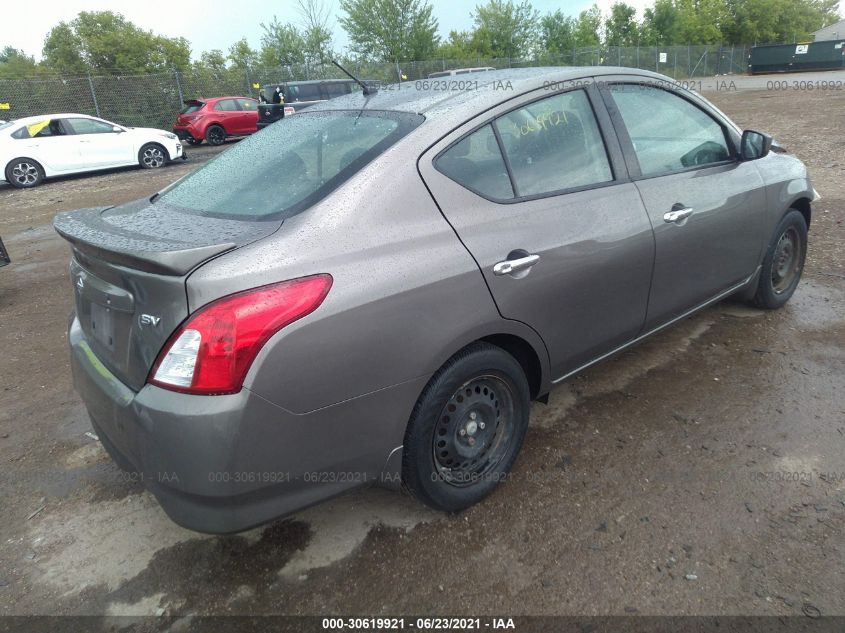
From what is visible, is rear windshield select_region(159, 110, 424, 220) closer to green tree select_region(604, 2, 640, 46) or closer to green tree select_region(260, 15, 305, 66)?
green tree select_region(260, 15, 305, 66)

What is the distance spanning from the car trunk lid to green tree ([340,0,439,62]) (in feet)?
135

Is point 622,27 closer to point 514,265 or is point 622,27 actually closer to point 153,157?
point 153,157

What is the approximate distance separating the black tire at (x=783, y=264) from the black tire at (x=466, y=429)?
2342mm

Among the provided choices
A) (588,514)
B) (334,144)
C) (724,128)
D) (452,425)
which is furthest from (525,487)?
(724,128)

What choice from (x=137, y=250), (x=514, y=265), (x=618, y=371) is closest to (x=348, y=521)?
(x=514, y=265)

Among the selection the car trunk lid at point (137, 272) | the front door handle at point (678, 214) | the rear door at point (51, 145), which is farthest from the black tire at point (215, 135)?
the front door handle at point (678, 214)

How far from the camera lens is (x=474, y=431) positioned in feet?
7.93

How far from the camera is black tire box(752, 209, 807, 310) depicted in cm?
384

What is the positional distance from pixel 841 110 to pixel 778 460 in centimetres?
1506

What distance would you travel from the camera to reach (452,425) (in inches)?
90.6

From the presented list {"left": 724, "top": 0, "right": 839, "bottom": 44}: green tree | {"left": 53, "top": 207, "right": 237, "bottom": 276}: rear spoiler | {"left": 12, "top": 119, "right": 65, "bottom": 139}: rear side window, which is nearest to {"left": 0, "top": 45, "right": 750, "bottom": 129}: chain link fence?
{"left": 12, "top": 119, "right": 65, "bottom": 139}: rear side window

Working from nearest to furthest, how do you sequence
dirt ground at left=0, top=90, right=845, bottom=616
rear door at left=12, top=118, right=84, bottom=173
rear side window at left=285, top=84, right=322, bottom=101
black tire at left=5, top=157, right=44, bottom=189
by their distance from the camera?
dirt ground at left=0, top=90, right=845, bottom=616 → black tire at left=5, top=157, right=44, bottom=189 → rear door at left=12, top=118, right=84, bottom=173 → rear side window at left=285, top=84, right=322, bottom=101

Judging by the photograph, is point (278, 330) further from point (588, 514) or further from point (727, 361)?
point (727, 361)

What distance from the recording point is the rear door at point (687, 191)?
2.89m
